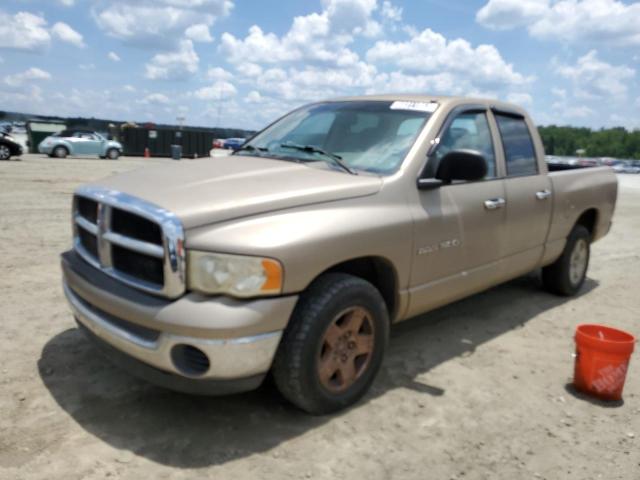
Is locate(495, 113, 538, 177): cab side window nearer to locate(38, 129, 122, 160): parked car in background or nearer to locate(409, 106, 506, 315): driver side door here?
locate(409, 106, 506, 315): driver side door

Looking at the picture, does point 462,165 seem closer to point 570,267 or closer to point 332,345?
point 332,345

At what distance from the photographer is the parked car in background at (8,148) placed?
22406mm

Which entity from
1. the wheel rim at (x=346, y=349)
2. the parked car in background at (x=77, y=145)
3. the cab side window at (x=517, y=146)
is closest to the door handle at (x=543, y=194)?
the cab side window at (x=517, y=146)

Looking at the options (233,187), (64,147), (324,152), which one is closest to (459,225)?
(324,152)

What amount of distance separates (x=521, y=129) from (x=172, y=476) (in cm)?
399

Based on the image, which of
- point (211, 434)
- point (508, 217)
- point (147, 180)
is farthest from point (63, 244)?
point (508, 217)

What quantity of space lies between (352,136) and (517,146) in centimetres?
170

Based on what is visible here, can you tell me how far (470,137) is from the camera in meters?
4.30

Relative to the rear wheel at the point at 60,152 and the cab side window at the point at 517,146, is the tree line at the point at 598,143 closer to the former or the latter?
the rear wheel at the point at 60,152

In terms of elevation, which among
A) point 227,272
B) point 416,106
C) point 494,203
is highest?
point 416,106

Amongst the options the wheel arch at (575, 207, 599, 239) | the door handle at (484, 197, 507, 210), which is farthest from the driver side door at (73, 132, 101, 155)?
the door handle at (484, 197, 507, 210)

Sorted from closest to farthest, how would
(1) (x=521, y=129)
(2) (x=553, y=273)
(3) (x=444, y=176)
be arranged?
(3) (x=444, y=176) → (1) (x=521, y=129) → (2) (x=553, y=273)

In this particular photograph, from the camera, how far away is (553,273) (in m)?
5.78

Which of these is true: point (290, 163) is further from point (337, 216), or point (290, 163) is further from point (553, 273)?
point (553, 273)
